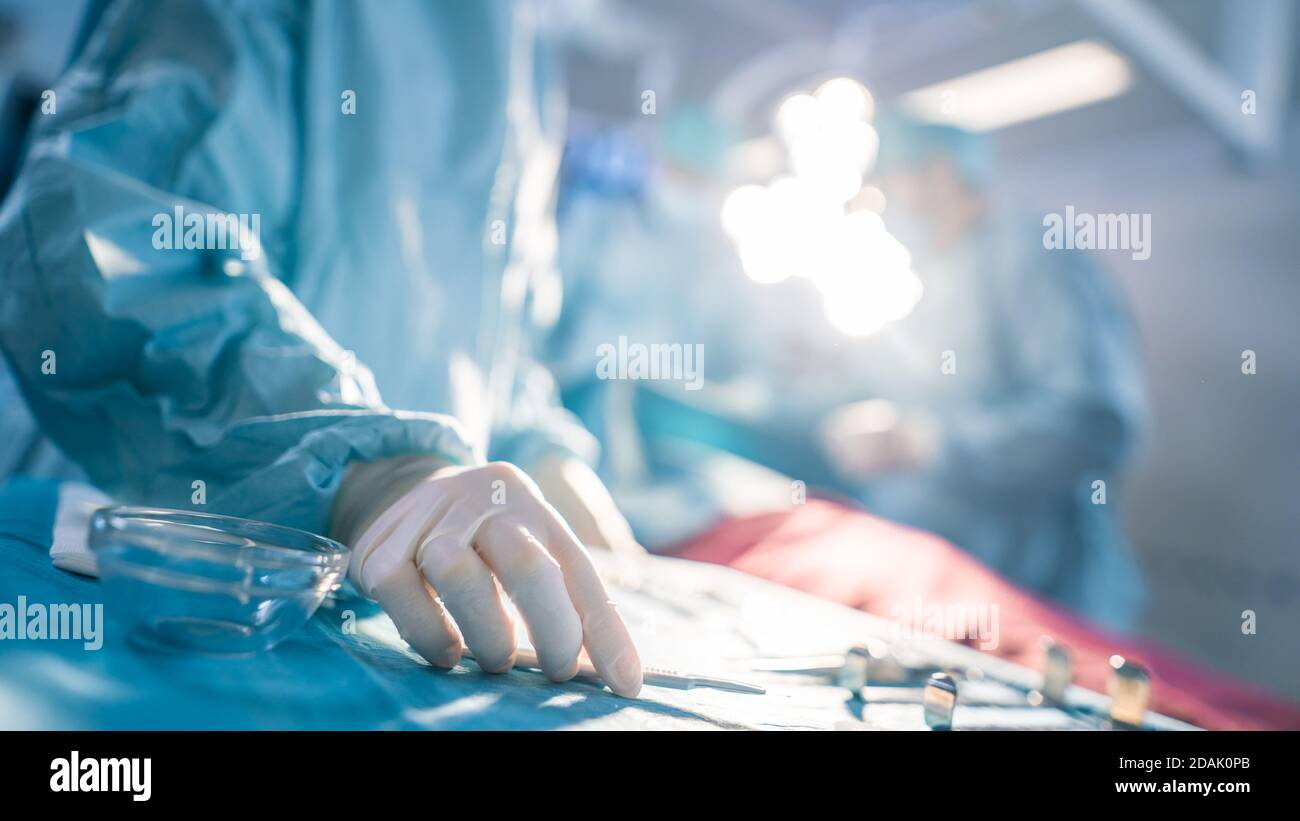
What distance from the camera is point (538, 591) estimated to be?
502 millimetres

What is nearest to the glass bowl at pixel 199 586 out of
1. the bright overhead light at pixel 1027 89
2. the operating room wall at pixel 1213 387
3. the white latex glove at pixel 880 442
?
the white latex glove at pixel 880 442

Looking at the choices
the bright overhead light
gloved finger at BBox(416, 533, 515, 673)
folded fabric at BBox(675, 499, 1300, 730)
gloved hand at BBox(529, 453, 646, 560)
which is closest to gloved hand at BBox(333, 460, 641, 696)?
gloved finger at BBox(416, 533, 515, 673)

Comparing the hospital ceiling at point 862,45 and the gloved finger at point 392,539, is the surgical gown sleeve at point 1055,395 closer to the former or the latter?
the hospital ceiling at point 862,45

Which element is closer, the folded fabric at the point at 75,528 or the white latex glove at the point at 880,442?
the folded fabric at the point at 75,528

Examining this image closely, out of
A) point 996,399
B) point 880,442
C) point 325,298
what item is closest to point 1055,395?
→ point 996,399

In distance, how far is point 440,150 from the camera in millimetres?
999

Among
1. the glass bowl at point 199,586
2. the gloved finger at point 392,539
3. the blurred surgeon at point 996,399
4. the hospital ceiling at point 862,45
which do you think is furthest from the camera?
the blurred surgeon at point 996,399

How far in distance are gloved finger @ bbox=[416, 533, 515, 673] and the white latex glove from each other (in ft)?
6.20

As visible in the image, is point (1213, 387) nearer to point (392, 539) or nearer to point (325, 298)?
point (325, 298)

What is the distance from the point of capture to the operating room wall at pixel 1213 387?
2393 millimetres

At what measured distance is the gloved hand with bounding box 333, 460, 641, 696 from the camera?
1.65ft

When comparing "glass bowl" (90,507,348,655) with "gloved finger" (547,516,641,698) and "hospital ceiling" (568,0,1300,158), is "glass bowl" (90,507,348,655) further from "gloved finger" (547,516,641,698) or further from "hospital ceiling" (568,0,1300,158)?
"hospital ceiling" (568,0,1300,158)

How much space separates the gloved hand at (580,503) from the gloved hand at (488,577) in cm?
51
